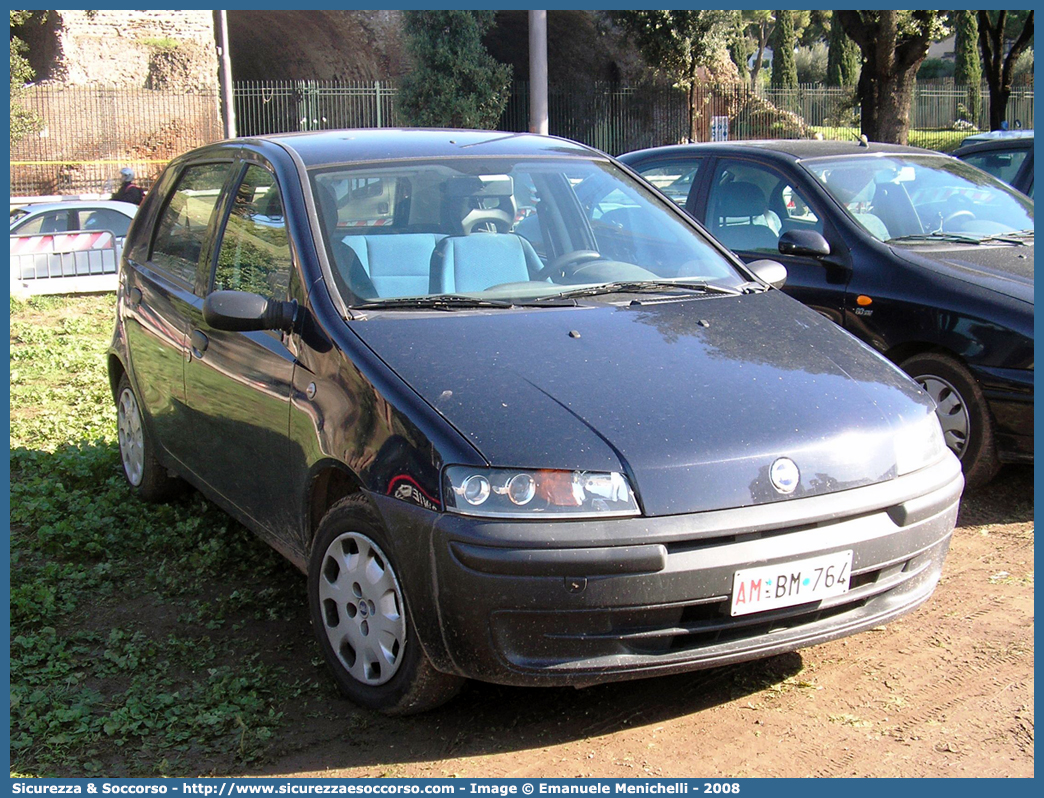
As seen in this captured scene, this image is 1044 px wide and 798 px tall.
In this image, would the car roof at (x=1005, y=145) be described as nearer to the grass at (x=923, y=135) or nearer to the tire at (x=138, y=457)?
the tire at (x=138, y=457)

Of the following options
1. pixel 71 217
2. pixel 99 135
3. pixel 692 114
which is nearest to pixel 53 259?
pixel 71 217

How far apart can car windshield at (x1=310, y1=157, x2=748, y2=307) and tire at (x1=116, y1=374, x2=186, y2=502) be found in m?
1.84

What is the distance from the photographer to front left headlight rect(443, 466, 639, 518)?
2910 mm

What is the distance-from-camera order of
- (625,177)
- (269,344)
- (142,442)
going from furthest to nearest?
1. (142,442)
2. (625,177)
3. (269,344)

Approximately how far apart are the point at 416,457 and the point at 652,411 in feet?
2.24

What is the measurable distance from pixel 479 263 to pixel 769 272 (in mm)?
1238

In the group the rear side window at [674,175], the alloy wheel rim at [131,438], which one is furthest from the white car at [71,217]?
the alloy wheel rim at [131,438]

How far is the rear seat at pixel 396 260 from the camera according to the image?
3.84 meters

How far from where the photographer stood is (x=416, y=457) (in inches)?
120

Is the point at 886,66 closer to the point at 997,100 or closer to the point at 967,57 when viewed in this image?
the point at 997,100

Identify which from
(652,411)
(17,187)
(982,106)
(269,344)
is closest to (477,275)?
(269,344)

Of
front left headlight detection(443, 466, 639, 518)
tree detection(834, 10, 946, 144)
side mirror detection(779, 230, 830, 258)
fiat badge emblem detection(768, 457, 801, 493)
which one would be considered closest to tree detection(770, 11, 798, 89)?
tree detection(834, 10, 946, 144)

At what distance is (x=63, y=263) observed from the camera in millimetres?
13281

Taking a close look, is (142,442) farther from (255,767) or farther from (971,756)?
(971,756)
